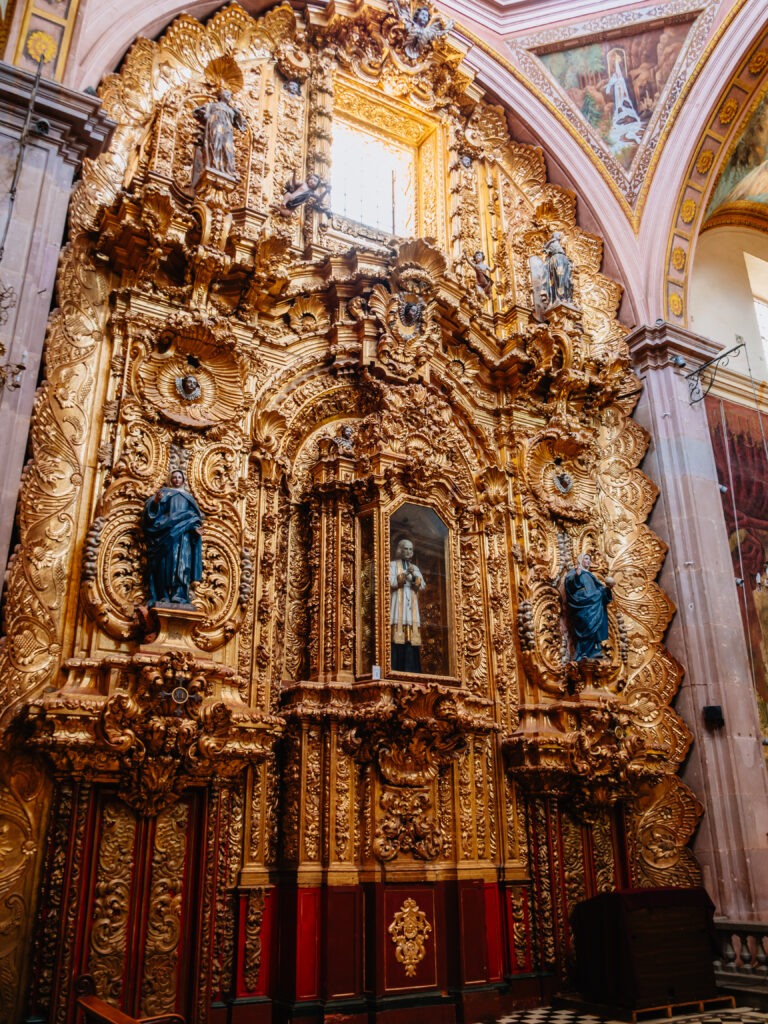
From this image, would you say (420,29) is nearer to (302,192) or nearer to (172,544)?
(302,192)

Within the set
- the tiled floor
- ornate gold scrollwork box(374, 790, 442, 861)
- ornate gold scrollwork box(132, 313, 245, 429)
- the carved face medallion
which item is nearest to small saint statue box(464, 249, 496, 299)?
ornate gold scrollwork box(132, 313, 245, 429)

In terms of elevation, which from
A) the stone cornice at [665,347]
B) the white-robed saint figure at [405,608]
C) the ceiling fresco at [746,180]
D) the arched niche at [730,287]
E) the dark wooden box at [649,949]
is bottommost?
the dark wooden box at [649,949]

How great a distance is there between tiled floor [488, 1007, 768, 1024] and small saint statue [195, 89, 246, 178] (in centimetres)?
915

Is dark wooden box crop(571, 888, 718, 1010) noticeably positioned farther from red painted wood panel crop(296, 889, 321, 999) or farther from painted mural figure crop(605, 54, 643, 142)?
painted mural figure crop(605, 54, 643, 142)

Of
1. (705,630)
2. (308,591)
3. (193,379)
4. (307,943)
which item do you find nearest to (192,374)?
(193,379)

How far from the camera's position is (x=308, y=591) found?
9.54 m

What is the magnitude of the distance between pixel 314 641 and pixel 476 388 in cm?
425

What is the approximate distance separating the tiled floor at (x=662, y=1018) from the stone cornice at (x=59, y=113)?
31.0ft

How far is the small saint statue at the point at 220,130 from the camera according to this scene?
954 cm

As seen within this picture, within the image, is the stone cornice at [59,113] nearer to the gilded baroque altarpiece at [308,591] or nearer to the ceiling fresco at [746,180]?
the gilded baroque altarpiece at [308,591]

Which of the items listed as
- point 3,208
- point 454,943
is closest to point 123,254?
point 3,208

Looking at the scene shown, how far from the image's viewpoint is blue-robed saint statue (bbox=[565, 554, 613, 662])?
10.3 m

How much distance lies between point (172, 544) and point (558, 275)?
6.94 metres

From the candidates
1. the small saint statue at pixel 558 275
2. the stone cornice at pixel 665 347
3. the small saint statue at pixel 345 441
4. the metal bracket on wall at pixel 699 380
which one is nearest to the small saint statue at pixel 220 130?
the small saint statue at pixel 345 441
